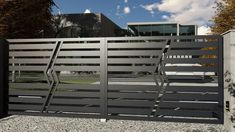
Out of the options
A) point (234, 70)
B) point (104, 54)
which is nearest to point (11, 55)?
point (104, 54)

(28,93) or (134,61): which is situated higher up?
(134,61)

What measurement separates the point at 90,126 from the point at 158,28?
162 ft

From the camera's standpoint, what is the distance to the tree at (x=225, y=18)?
20469mm

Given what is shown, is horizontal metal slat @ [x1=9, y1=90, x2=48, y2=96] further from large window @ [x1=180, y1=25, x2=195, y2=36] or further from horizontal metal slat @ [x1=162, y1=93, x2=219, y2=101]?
large window @ [x1=180, y1=25, x2=195, y2=36]

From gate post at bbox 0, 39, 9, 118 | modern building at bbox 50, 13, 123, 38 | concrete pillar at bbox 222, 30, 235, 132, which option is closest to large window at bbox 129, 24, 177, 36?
modern building at bbox 50, 13, 123, 38

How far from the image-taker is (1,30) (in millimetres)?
21344

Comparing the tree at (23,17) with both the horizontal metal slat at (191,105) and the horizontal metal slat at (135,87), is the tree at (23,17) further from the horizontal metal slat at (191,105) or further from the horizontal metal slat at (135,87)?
the horizontal metal slat at (191,105)

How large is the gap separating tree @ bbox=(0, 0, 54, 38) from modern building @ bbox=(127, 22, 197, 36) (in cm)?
3126

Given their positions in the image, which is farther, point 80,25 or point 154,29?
point 154,29

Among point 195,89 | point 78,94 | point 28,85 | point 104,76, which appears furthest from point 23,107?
point 195,89

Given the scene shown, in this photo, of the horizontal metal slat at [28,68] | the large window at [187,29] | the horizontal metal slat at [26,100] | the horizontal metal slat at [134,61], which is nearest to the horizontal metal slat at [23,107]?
the horizontal metal slat at [26,100]

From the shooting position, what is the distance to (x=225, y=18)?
21094 millimetres

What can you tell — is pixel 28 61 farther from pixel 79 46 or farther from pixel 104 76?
pixel 104 76

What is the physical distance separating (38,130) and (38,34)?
1942 cm
